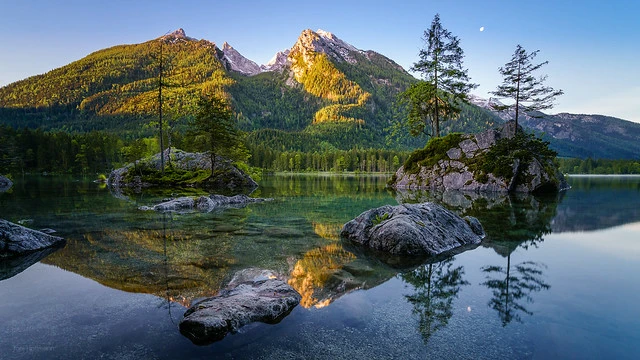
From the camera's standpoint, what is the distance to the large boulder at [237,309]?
5.47m

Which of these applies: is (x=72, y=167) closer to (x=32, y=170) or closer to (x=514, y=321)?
(x=32, y=170)

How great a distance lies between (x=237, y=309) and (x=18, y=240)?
962 centimetres

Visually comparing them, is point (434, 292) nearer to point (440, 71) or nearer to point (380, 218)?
point (380, 218)

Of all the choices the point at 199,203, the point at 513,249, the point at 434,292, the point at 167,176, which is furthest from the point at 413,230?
the point at 167,176

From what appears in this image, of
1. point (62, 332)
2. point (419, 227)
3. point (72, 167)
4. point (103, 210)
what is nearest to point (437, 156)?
point (419, 227)

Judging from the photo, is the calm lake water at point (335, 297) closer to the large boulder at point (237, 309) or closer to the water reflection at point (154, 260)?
the water reflection at point (154, 260)

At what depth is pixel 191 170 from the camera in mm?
47062

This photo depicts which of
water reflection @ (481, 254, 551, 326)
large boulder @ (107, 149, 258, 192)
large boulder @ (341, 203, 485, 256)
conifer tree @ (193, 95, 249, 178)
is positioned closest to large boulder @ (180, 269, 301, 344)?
water reflection @ (481, 254, 551, 326)

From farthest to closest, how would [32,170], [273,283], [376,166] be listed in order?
[376,166]
[32,170]
[273,283]

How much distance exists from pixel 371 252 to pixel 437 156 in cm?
3640

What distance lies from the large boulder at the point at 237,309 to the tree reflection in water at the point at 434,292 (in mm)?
2598

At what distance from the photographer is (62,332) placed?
560 cm

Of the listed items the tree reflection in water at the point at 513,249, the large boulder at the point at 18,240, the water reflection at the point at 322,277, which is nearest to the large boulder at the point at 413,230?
the tree reflection in water at the point at 513,249

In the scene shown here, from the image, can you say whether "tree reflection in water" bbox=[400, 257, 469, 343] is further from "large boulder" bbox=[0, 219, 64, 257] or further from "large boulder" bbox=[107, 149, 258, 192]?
"large boulder" bbox=[107, 149, 258, 192]
